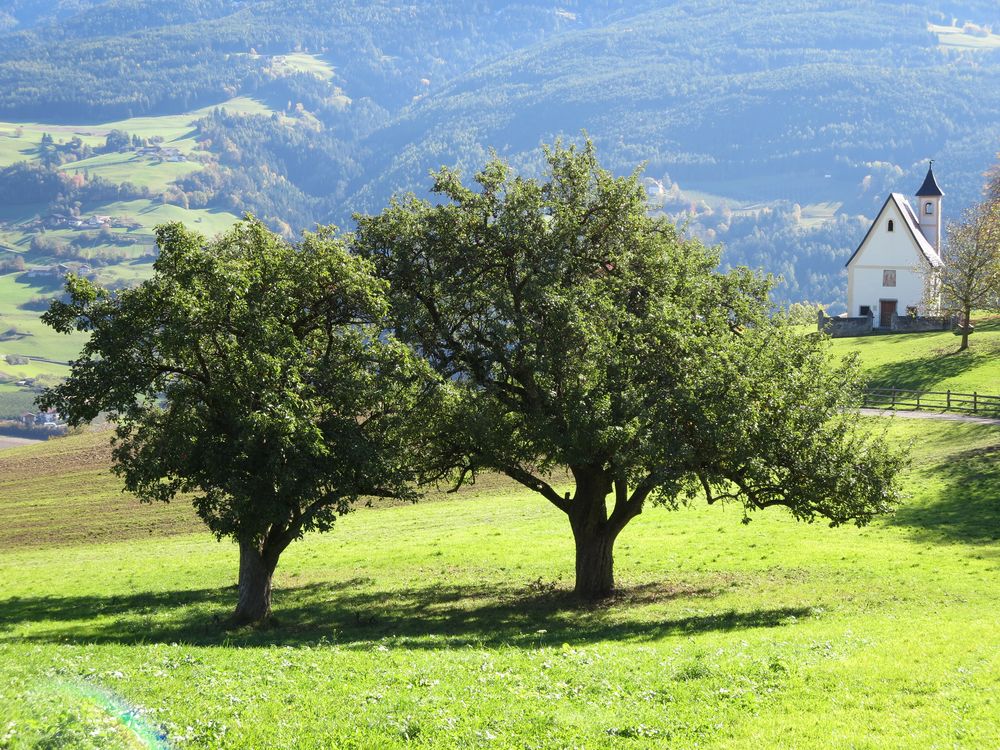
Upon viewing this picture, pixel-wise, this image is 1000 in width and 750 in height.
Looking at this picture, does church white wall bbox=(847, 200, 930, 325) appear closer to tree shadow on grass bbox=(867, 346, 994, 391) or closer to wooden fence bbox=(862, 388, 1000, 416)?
tree shadow on grass bbox=(867, 346, 994, 391)

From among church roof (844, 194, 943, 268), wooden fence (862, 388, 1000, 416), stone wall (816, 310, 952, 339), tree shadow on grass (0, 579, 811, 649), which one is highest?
church roof (844, 194, 943, 268)

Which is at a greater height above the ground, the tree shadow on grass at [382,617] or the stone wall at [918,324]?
the stone wall at [918,324]

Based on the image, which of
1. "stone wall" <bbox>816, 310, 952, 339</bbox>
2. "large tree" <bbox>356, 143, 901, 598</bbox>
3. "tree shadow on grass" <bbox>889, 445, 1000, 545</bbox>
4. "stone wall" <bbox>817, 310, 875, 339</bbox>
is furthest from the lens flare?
"stone wall" <bbox>817, 310, 875, 339</bbox>

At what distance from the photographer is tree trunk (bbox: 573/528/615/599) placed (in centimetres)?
3325

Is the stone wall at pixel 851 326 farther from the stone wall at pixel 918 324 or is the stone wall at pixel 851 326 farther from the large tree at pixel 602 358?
the large tree at pixel 602 358

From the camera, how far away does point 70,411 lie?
29.2m

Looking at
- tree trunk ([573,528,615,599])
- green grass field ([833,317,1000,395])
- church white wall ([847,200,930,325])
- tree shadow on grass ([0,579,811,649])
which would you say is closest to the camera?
tree shadow on grass ([0,579,811,649])

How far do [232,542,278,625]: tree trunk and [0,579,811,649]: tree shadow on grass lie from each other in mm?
771

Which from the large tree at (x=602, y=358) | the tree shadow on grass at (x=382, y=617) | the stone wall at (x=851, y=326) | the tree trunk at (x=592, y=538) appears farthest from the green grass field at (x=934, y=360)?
the tree shadow on grass at (x=382, y=617)

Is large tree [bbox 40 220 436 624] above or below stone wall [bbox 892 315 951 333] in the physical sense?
below

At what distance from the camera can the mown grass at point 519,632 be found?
1602 centimetres

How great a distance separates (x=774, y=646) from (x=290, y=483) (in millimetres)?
13660

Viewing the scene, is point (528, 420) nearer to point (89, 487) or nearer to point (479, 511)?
point (479, 511)

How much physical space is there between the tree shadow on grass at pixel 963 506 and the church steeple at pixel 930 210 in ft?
277
